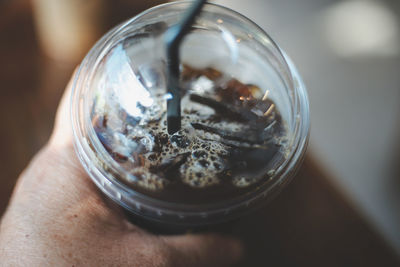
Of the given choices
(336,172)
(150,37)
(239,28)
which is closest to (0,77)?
(150,37)

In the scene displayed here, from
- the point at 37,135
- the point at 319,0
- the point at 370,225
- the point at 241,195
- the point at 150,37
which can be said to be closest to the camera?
the point at 241,195

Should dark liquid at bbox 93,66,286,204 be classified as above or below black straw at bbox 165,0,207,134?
below

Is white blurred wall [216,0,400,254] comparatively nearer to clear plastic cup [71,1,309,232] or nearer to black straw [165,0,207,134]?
clear plastic cup [71,1,309,232]

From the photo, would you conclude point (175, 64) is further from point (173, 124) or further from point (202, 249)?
point (202, 249)

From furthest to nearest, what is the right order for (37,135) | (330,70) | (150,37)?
(330,70) < (37,135) < (150,37)

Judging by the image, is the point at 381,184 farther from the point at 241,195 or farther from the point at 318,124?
the point at 241,195

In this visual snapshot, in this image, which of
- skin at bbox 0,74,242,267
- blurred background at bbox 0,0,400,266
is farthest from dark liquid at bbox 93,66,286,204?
blurred background at bbox 0,0,400,266
